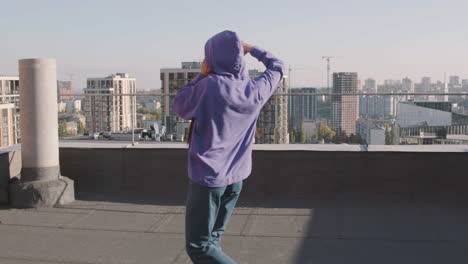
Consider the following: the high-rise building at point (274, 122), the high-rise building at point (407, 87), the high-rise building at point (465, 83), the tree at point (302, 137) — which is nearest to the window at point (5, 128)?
the high-rise building at point (274, 122)

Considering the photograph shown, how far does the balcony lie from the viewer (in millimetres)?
5086

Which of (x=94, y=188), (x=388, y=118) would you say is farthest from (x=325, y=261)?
(x=94, y=188)

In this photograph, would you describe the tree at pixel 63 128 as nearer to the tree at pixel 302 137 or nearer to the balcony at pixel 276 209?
the balcony at pixel 276 209

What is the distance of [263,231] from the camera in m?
5.71

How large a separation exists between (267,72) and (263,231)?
2542mm

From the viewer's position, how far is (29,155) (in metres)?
6.95

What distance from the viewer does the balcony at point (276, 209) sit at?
509cm

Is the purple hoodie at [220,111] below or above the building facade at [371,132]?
above

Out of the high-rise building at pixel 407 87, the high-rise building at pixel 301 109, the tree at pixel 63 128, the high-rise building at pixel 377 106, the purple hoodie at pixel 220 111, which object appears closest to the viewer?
the purple hoodie at pixel 220 111

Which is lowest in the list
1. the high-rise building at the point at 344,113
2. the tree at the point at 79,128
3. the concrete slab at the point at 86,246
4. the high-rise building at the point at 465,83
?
the concrete slab at the point at 86,246

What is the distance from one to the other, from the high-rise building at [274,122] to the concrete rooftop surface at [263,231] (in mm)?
1093

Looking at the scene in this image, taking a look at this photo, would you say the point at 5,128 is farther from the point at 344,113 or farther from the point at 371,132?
the point at 371,132

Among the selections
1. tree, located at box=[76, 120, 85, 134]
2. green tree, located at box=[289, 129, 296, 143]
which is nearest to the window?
tree, located at box=[76, 120, 85, 134]

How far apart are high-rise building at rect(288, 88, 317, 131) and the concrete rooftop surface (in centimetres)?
127
